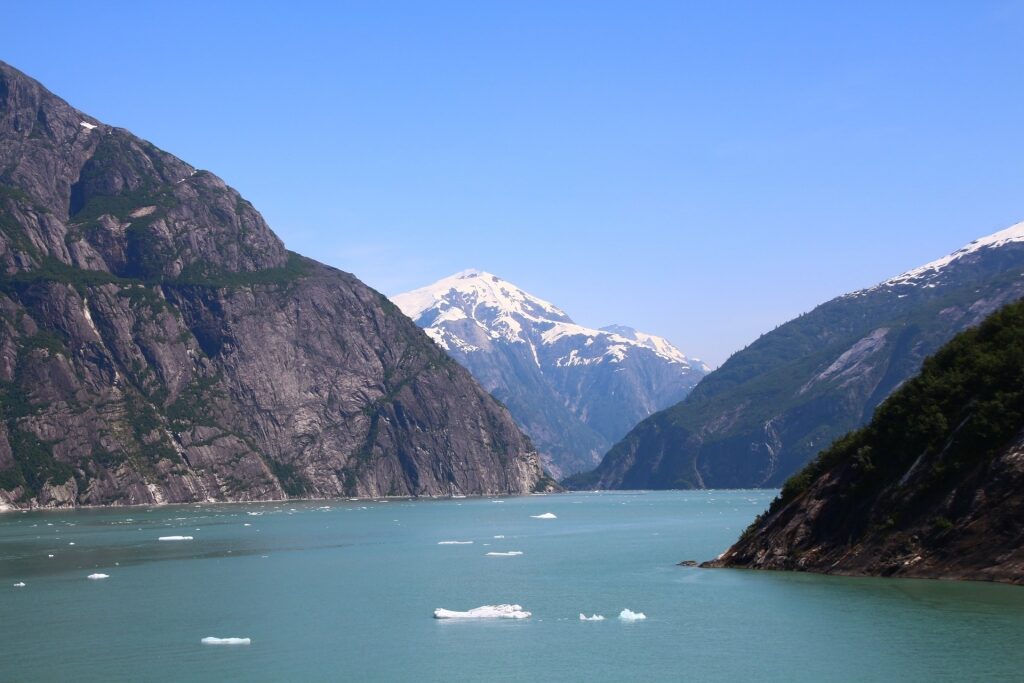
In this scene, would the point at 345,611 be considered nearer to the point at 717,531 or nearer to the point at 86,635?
the point at 86,635

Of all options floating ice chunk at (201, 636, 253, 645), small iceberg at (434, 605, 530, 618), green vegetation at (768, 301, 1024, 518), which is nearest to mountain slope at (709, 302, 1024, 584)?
green vegetation at (768, 301, 1024, 518)

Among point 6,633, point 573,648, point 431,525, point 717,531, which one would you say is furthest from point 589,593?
point 431,525

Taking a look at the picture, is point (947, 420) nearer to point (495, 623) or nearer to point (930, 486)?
point (930, 486)

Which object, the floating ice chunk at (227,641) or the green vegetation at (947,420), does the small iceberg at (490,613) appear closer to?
the floating ice chunk at (227,641)

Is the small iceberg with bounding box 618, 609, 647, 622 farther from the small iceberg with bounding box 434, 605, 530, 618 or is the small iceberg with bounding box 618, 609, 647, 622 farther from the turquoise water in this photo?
the small iceberg with bounding box 434, 605, 530, 618

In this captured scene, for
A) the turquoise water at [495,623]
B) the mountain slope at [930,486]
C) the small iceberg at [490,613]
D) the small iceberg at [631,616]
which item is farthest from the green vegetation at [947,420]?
the small iceberg at [490,613]
